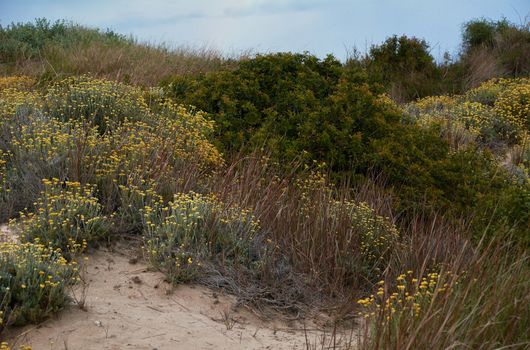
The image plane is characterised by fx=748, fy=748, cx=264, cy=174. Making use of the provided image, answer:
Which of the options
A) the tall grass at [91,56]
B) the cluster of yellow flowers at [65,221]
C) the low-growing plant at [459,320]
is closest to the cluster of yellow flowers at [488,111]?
the tall grass at [91,56]

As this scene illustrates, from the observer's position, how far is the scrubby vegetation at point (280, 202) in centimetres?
523

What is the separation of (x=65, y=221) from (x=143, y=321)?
132cm

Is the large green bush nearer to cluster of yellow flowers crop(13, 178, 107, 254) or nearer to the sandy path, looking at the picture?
cluster of yellow flowers crop(13, 178, 107, 254)

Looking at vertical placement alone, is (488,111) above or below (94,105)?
above

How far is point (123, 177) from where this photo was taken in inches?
287

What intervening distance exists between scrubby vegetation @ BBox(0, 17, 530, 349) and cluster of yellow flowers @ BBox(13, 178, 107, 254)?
0.08 feet

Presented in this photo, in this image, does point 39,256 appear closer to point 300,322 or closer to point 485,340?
point 300,322

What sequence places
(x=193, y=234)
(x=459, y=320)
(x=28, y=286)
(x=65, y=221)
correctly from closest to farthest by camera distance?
(x=459, y=320)
(x=28, y=286)
(x=65, y=221)
(x=193, y=234)

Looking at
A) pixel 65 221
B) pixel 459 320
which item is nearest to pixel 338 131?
pixel 65 221

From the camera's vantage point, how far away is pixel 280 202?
25.2ft

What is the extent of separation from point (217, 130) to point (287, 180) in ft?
6.91

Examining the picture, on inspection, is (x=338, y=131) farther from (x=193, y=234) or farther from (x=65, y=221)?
(x=65, y=221)

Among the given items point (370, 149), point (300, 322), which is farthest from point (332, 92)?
point (300, 322)

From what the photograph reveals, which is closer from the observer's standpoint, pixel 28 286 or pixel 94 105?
pixel 28 286
